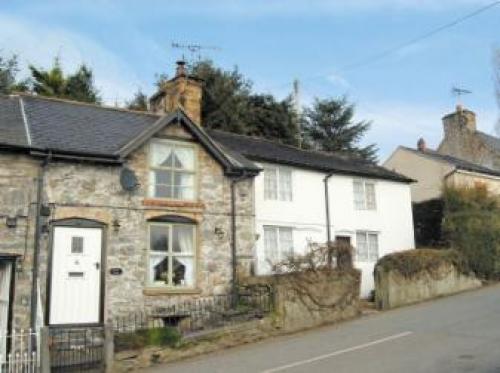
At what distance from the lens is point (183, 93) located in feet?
74.7

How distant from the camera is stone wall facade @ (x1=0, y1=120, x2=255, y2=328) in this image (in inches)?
645

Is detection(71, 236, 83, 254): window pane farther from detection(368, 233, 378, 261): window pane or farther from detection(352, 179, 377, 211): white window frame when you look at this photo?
detection(368, 233, 378, 261): window pane

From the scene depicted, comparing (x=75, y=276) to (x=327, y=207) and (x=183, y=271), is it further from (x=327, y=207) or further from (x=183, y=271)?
(x=327, y=207)

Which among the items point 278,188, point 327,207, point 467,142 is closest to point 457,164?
point 467,142

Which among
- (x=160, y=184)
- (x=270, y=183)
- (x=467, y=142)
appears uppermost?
(x=467, y=142)

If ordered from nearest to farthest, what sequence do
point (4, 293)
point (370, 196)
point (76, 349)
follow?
1. point (76, 349)
2. point (4, 293)
3. point (370, 196)

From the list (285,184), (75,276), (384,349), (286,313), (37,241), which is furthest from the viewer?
(285,184)

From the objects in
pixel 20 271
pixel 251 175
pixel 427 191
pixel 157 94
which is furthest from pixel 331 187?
pixel 20 271

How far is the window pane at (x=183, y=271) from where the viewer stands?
1861cm

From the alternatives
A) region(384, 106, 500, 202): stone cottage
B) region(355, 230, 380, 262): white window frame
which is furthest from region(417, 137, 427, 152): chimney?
region(355, 230, 380, 262): white window frame

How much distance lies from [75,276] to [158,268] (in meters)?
2.50

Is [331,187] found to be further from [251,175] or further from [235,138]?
[251,175]

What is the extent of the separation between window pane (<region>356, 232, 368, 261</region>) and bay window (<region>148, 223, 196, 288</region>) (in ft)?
31.9

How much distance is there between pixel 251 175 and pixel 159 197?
131 inches
